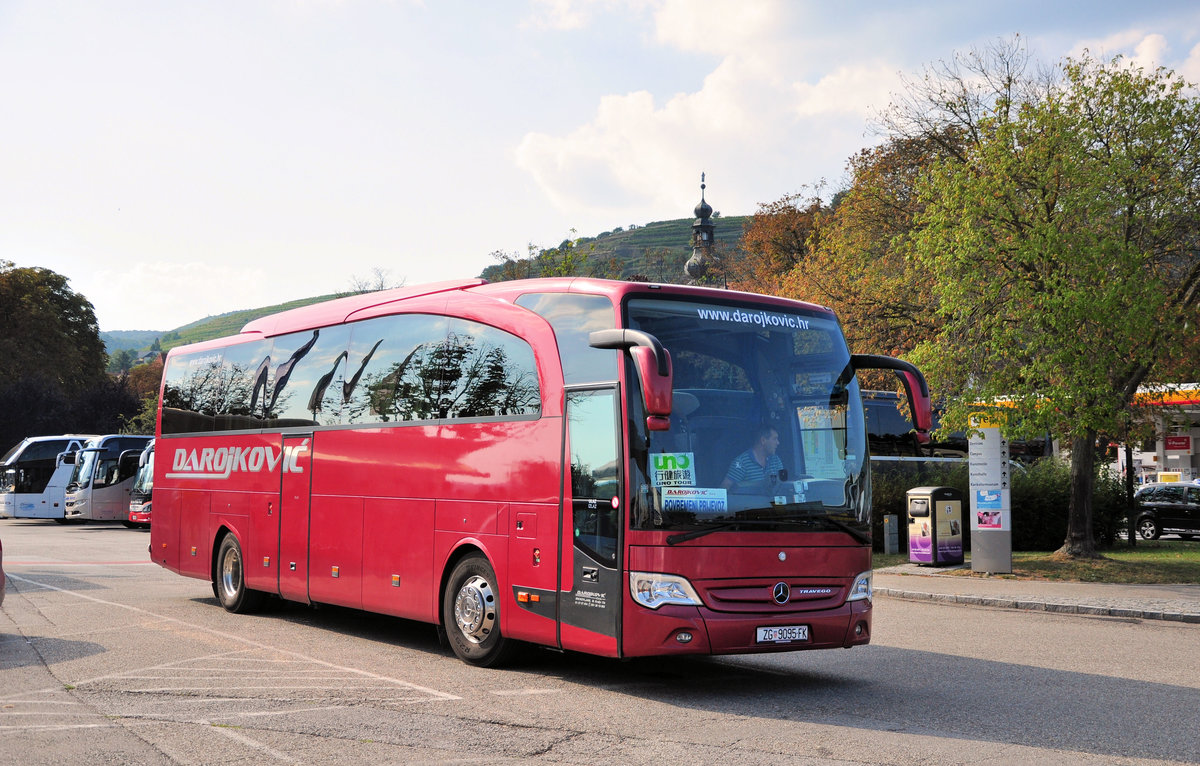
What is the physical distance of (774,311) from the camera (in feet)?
32.4

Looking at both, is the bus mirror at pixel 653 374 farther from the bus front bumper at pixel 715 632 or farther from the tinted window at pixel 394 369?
the tinted window at pixel 394 369

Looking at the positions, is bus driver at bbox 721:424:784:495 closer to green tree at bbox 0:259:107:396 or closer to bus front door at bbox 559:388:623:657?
bus front door at bbox 559:388:623:657

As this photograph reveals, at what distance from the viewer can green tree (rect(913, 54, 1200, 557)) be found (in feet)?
65.4

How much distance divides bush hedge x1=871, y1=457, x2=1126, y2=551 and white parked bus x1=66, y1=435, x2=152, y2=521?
25.9 meters

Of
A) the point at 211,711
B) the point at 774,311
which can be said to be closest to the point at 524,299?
the point at 774,311

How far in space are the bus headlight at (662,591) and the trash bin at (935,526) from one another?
1464 centimetres

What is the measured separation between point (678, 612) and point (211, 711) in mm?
3301

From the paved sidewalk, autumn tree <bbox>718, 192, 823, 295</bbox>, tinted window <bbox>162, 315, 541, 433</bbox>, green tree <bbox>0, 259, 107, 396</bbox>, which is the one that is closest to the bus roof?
tinted window <bbox>162, 315, 541, 433</bbox>

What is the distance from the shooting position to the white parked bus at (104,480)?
39.8m

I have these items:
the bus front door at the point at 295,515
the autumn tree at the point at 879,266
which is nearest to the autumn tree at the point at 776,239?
the autumn tree at the point at 879,266

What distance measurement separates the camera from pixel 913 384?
410 inches

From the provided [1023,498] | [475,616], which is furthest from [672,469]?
[1023,498]

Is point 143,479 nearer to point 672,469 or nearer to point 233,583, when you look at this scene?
point 233,583

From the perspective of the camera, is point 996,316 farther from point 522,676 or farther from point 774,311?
point 522,676
